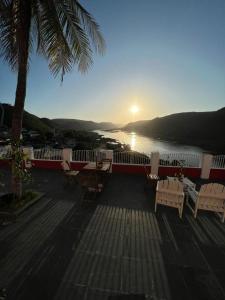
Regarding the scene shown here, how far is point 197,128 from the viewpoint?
101000 mm

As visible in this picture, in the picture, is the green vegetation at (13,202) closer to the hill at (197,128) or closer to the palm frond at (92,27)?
the palm frond at (92,27)

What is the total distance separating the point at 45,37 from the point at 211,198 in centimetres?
667

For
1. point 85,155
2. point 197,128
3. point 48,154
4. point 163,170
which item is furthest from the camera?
point 197,128

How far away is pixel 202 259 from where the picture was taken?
405 centimetres

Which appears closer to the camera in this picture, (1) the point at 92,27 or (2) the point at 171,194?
(2) the point at 171,194

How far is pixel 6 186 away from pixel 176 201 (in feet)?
21.5

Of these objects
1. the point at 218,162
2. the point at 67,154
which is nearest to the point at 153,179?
the point at 218,162

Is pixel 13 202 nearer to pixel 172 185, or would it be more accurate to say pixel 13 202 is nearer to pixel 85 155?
pixel 172 185

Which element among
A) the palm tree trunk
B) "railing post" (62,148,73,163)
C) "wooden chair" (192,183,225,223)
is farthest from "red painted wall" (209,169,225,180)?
the palm tree trunk

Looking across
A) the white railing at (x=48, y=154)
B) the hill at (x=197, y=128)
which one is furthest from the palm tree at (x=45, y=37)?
the hill at (x=197, y=128)

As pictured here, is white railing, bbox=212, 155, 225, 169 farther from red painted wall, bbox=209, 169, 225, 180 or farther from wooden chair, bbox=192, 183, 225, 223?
wooden chair, bbox=192, 183, 225, 223

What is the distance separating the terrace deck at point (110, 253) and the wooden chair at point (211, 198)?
306mm

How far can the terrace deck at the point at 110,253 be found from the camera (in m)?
3.24

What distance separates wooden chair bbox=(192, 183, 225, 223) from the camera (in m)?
5.74
